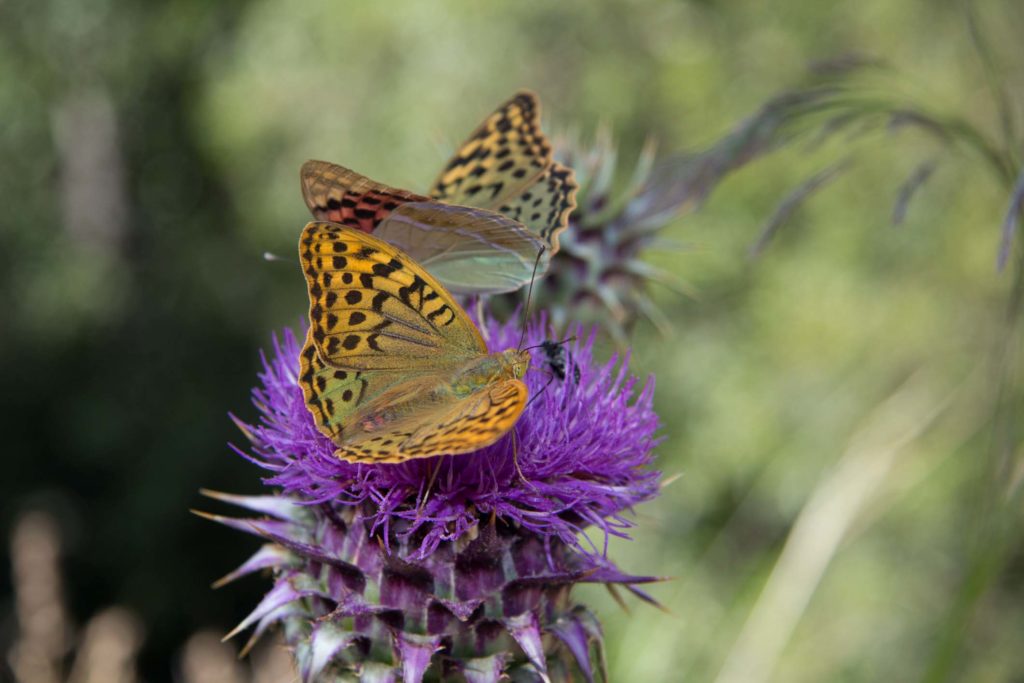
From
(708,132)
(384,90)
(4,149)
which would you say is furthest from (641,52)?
(4,149)

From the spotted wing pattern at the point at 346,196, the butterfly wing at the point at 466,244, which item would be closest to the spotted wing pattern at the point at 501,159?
the butterfly wing at the point at 466,244

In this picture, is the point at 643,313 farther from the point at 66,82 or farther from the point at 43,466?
the point at 66,82

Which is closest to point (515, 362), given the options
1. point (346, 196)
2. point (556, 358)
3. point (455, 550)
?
point (556, 358)

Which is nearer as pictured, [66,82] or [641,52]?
[641,52]

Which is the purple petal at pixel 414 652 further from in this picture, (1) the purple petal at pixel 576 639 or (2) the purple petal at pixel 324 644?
(1) the purple petal at pixel 576 639

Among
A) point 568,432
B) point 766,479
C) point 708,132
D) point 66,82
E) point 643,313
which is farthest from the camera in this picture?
point 66,82

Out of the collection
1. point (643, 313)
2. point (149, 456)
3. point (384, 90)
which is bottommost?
point (149, 456)

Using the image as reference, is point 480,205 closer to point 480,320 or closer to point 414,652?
point 480,320
